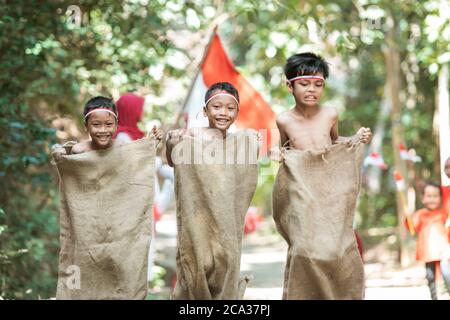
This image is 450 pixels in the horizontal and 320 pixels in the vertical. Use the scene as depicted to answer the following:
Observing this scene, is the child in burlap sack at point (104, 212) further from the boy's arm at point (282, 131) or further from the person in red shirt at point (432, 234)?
the person in red shirt at point (432, 234)

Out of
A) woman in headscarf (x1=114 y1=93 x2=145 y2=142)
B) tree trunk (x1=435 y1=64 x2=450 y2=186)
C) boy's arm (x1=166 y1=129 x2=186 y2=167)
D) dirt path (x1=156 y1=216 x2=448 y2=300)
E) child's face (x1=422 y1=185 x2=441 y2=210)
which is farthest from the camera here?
tree trunk (x1=435 y1=64 x2=450 y2=186)

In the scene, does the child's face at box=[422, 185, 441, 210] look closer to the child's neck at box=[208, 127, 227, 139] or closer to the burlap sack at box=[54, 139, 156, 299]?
the child's neck at box=[208, 127, 227, 139]

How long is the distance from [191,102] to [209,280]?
10.2 feet

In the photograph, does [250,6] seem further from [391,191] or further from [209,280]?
[391,191]

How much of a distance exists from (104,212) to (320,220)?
4.02 feet

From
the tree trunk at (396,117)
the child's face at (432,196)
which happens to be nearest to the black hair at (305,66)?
the child's face at (432,196)

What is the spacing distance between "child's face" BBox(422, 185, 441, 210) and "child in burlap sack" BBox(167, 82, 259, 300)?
2292mm

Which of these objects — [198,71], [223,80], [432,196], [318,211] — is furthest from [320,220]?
[223,80]

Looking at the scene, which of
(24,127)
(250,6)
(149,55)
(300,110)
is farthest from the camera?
(149,55)

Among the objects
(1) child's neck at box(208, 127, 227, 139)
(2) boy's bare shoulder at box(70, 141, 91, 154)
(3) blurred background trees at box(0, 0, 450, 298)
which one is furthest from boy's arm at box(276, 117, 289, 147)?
(3) blurred background trees at box(0, 0, 450, 298)

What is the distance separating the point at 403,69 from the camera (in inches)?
456

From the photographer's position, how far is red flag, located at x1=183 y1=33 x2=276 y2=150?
7023 mm

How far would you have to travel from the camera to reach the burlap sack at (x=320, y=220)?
4.09m
